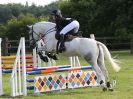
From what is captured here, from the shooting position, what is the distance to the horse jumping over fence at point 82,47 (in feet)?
38.4

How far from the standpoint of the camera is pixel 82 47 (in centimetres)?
1169

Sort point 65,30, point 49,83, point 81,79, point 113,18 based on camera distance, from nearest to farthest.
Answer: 1. point 49,83
2. point 65,30
3. point 81,79
4. point 113,18

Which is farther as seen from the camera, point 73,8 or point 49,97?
point 73,8

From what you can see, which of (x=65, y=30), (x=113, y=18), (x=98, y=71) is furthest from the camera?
(x=113, y=18)

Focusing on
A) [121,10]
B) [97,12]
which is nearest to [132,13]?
[121,10]

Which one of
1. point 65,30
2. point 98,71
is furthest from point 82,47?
point 98,71

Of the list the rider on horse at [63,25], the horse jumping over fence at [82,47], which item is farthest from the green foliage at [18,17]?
the rider on horse at [63,25]

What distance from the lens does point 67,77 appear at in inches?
478

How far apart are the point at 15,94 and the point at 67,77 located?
1.86 metres

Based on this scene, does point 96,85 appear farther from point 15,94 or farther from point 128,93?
point 15,94

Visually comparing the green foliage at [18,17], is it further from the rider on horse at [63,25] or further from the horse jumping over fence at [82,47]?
the rider on horse at [63,25]

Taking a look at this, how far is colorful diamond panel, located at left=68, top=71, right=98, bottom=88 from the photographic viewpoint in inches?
480

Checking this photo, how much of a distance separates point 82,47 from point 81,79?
1330 millimetres

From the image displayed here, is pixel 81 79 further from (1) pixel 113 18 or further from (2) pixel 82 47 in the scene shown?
(1) pixel 113 18
